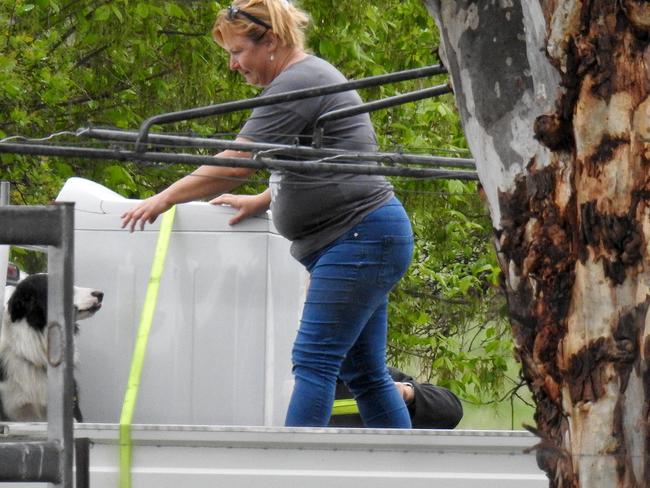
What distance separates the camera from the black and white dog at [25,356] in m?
5.28

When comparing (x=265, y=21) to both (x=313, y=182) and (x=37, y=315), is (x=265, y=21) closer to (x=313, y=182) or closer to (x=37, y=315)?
(x=313, y=182)

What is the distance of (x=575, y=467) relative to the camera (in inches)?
85.8

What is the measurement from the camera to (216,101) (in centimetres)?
943

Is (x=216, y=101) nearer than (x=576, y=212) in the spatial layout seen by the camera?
No

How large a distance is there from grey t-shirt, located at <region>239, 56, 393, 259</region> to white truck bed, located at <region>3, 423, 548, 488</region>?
0.84 meters

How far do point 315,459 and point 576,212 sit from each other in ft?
4.84

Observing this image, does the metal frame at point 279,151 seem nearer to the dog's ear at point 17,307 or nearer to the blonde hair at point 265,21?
the blonde hair at point 265,21

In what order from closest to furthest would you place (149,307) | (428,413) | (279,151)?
(279,151)
(149,307)
(428,413)

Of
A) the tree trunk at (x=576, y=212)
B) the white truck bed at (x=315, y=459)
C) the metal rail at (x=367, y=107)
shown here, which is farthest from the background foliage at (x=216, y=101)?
the tree trunk at (x=576, y=212)

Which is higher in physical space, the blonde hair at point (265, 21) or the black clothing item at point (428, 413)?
the blonde hair at point (265, 21)

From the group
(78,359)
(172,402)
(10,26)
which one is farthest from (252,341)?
(10,26)

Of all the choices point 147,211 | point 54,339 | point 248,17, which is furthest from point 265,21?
point 54,339

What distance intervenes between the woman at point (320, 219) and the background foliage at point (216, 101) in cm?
376

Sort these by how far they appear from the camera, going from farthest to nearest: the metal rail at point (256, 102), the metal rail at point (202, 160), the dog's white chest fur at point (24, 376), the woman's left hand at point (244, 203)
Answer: the dog's white chest fur at point (24, 376) < the woman's left hand at point (244, 203) < the metal rail at point (256, 102) < the metal rail at point (202, 160)
